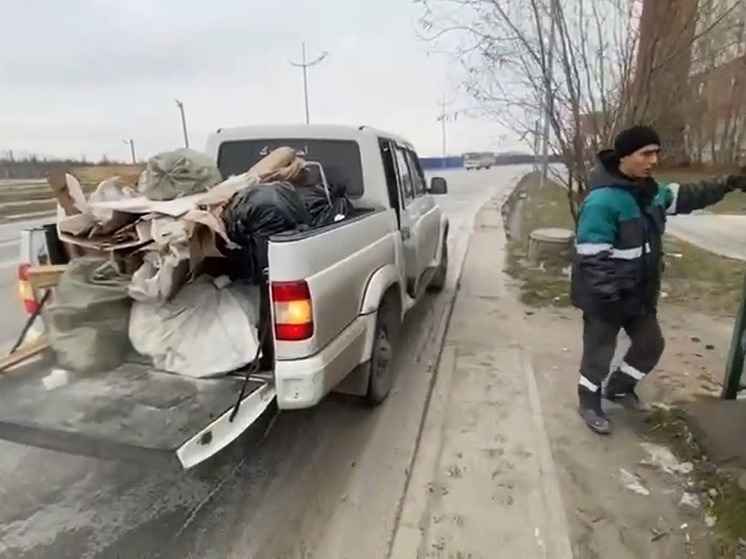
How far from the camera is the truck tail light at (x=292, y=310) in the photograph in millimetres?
2689

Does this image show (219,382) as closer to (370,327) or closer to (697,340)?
(370,327)

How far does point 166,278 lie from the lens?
289cm

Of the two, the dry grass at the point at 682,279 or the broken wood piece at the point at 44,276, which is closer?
the broken wood piece at the point at 44,276

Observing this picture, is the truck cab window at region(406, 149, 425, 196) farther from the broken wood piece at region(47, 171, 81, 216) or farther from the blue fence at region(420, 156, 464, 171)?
the blue fence at region(420, 156, 464, 171)

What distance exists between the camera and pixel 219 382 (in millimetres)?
2904

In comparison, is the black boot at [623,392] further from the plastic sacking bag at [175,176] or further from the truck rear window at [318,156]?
the plastic sacking bag at [175,176]

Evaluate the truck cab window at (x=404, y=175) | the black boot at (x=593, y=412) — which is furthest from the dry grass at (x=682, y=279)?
the black boot at (x=593, y=412)

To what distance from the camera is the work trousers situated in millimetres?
3623

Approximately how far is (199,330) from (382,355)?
1.45 m

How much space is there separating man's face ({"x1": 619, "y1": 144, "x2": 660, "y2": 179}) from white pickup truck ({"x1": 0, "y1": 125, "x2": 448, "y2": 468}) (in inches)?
61.4

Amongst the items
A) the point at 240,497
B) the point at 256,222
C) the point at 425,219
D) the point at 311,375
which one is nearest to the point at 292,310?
the point at 311,375

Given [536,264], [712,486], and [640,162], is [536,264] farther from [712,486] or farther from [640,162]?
[712,486]

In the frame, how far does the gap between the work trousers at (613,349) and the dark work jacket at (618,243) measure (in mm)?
110

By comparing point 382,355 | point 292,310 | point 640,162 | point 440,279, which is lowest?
point 440,279
